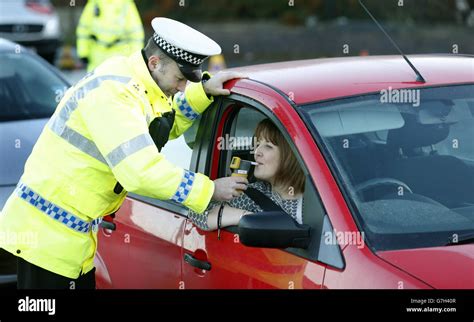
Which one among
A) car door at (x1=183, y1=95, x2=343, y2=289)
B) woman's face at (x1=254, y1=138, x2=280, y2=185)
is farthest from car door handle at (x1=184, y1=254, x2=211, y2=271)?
woman's face at (x1=254, y1=138, x2=280, y2=185)

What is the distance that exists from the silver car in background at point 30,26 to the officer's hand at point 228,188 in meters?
14.9

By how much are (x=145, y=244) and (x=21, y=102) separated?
3240 millimetres

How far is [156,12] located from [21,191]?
76.0 feet

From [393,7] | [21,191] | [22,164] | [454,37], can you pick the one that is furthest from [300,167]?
[393,7]

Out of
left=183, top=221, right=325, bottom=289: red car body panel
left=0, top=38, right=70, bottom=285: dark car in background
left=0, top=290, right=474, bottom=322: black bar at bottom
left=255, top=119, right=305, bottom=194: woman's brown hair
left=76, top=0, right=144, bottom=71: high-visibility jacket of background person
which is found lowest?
left=0, top=290, right=474, bottom=322: black bar at bottom

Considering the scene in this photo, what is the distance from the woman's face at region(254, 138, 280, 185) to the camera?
400 centimetres

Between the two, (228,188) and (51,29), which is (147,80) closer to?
(228,188)

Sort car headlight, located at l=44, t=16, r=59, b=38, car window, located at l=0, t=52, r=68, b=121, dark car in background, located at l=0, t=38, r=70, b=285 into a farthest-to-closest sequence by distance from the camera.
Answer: car headlight, located at l=44, t=16, r=59, b=38, car window, located at l=0, t=52, r=68, b=121, dark car in background, located at l=0, t=38, r=70, b=285

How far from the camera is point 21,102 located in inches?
290

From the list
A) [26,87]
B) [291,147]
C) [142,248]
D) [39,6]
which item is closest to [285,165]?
[291,147]

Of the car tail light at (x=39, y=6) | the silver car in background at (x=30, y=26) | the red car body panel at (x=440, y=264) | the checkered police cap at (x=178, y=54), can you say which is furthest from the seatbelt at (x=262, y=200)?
the car tail light at (x=39, y=6)

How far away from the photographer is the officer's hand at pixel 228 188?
3828 millimetres

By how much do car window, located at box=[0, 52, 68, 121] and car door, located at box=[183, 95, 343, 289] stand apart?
127 inches

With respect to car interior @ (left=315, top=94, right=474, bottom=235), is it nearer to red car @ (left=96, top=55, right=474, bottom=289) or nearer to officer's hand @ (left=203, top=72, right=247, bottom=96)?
red car @ (left=96, top=55, right=474, bottom=289)
